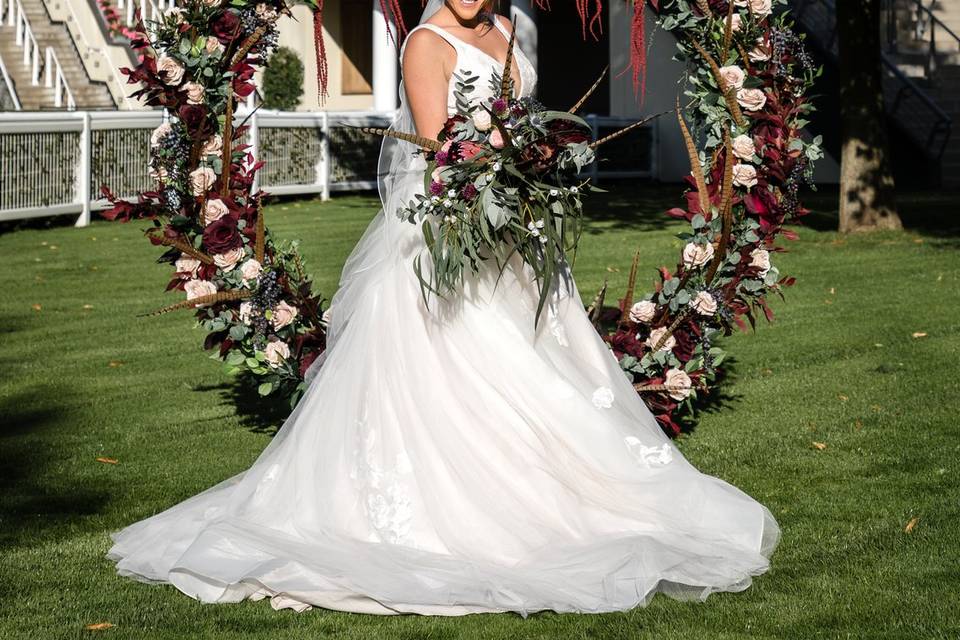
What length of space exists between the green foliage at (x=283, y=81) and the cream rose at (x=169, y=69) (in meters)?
19.9

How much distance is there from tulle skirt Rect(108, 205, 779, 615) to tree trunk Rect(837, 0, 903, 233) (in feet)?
31.5

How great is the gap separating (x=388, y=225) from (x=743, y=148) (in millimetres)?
1902

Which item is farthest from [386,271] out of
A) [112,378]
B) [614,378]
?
Answer: [112,378]

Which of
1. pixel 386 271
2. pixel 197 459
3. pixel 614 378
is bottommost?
pixel 197 459

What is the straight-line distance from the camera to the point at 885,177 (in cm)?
1388

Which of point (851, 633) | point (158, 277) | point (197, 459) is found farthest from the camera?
point (158, 277)

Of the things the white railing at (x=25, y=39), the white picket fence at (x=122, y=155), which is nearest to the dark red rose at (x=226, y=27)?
the white picket fence at (x=122, y=155)

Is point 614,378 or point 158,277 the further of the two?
point 158,277

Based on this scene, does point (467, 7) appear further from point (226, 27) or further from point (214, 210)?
point (214, 210)

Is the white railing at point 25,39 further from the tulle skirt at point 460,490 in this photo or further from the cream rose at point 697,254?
the tulle skirt at point 460,490

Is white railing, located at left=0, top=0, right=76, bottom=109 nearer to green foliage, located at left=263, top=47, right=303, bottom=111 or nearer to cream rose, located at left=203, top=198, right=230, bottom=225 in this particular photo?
green foliage, located at left=263, top=47, right=303, bottom=111

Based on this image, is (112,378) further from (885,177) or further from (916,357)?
(885,177)

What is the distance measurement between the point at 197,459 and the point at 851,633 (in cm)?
349

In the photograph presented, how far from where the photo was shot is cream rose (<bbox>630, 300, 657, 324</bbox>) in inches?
238
